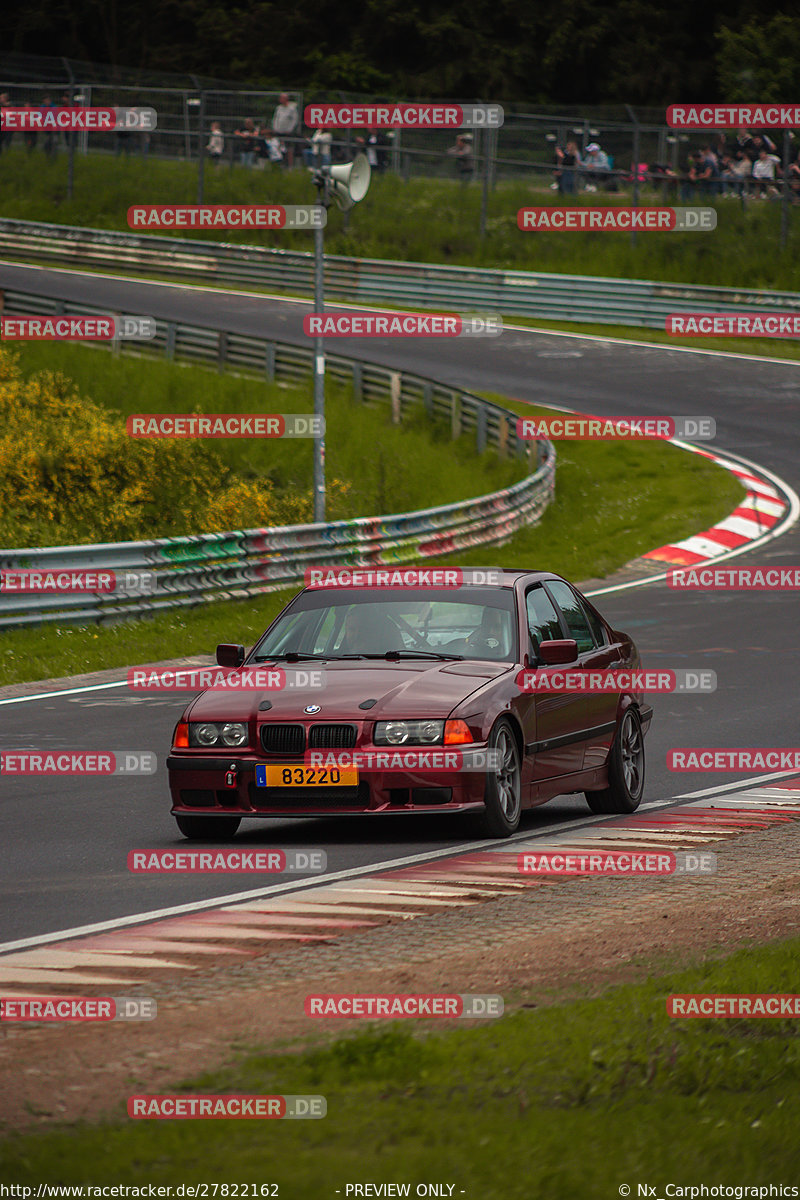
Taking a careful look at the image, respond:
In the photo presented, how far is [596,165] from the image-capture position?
44.1 meters

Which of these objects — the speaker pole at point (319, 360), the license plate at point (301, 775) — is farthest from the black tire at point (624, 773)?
the speaker pole at point (319, 360)

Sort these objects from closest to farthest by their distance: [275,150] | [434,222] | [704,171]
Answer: [704,171]
[275,150]
[434,222]

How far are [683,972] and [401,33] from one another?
7162 centimetres

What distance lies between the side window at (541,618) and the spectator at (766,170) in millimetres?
33161

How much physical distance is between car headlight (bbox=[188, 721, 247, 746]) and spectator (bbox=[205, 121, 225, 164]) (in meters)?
40.9

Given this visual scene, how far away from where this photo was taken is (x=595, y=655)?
448 inches

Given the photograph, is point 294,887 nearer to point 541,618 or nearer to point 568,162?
point 541,618

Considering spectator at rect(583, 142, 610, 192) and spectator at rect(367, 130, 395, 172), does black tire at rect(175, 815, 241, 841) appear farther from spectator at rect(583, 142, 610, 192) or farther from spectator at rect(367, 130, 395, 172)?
spectator at rect(367, 130, 395, 172)

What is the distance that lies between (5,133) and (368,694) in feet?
152

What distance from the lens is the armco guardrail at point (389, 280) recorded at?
43719 millimetres

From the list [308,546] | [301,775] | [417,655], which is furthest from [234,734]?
[308,546]

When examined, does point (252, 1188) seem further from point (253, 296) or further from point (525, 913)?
point (253, 296)

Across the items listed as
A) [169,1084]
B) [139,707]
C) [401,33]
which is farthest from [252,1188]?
[401,33]

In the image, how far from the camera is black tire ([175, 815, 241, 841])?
10156 millimetres
